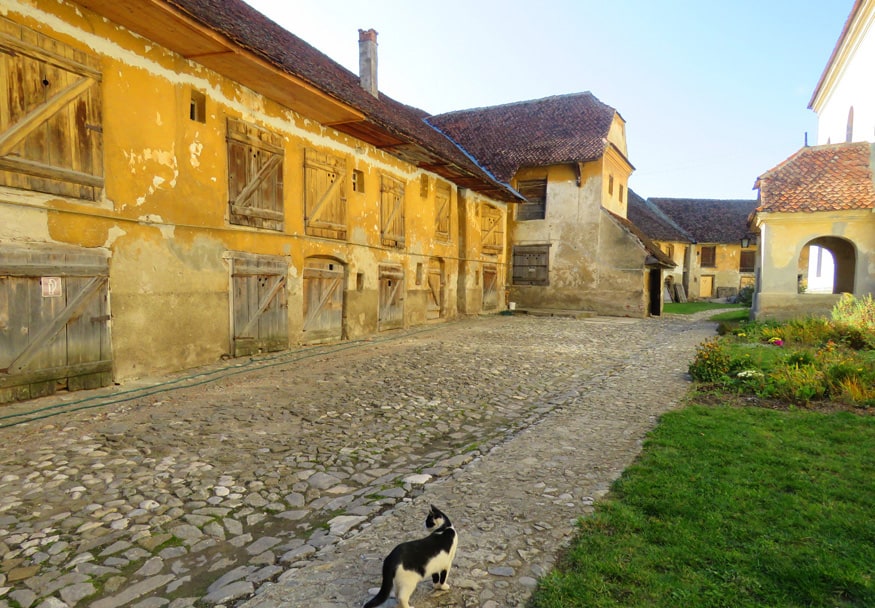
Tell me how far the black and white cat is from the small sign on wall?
6.75 meters

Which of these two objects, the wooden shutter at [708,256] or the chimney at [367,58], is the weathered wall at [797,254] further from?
the wooden shutter at [708,256]

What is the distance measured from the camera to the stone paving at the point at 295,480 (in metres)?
2.74

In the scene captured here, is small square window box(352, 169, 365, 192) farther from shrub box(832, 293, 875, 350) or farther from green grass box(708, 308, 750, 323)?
green grass box(708, 308, 750, 323)

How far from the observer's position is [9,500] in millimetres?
3615

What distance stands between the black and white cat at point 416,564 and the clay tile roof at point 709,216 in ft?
151

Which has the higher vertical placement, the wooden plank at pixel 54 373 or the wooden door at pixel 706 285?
the wooden door at pixel 706 285

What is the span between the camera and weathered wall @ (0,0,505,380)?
7000mm

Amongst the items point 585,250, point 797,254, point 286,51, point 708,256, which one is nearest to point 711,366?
point 797,254

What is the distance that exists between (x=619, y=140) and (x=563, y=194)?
4887 mm

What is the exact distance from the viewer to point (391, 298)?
15.5 m

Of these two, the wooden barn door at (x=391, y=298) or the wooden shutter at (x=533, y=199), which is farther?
the wooden shutter at (x=533, y=199)

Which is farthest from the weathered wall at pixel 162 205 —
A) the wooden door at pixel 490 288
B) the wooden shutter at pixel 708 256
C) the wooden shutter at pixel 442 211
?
the wooden shutter at pixel 708 256

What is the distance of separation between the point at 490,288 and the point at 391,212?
8.45m

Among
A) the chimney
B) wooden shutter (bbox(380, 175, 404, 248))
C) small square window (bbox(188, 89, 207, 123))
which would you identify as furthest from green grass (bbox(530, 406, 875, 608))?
the chimney
